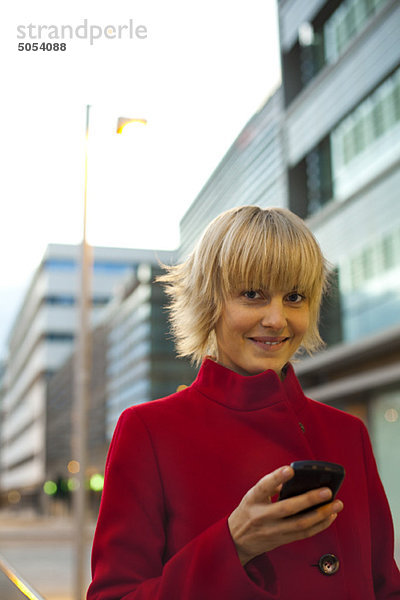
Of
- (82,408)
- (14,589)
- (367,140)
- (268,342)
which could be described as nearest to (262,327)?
(268,342)

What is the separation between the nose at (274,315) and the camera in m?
1.16

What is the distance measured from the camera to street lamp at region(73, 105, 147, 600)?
20.7 feet

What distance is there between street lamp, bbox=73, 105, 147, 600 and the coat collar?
16.5ft

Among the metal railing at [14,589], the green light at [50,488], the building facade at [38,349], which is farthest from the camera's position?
the green light at [50,488]

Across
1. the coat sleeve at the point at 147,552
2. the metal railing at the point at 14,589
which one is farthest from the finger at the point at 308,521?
the metal railing at the point at 14,589

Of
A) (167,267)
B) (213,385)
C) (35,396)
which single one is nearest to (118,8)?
(167,267)

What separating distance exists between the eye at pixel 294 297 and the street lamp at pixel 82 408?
16.5 feet

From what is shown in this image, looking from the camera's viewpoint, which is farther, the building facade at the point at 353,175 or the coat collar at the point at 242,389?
the building facade at the point at 353,175

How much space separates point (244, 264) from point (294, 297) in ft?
0.37

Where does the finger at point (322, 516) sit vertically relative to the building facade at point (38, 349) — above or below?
below

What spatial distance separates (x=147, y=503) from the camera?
1092 mm

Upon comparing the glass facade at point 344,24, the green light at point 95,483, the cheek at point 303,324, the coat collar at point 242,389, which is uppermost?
the glass facade at point 344,24

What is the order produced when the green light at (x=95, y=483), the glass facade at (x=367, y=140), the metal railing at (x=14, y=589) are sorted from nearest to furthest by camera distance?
the metal railing at (x=14, y=589) → the green light at (x=95, y=483) → the glass facade at (x=367, y=140)

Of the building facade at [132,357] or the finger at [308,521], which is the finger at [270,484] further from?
the building facade at [132,357]
